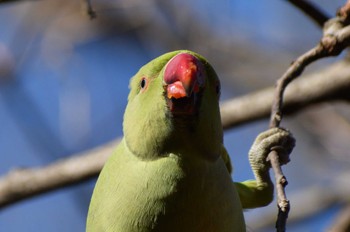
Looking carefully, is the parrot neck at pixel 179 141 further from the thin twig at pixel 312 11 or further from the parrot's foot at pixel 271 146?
the thin twig at pixel 312 11

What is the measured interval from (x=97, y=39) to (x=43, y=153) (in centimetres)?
134

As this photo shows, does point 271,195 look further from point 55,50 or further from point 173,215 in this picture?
point 55,50

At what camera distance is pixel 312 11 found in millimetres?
2846

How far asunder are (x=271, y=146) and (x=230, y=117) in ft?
3.30

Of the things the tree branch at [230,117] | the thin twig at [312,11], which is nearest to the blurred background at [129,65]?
the tree branch at [230,117]

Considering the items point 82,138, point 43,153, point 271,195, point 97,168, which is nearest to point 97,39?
point 82,138

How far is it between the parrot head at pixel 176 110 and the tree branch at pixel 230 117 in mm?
1237

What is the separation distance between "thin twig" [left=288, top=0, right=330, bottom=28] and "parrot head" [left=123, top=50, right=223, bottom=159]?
78 centimetres

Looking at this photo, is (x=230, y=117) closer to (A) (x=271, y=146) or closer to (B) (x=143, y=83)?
(A) (x=271, y=146)

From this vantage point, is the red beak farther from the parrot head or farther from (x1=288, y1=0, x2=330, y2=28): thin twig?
(x1=288, y1=0, x2=330, y2=28): thin twig

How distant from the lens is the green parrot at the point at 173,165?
2146 millimetres

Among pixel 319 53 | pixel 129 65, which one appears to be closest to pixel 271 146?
pixel 319 53

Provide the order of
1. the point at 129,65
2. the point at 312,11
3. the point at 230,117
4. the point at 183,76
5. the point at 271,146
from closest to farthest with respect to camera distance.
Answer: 1. the point at 183,76
2. the point at 271,146
3. the point at 312,11
4. the point at 230,117
5. the point at 129,65

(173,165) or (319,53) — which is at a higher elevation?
(319,53)
